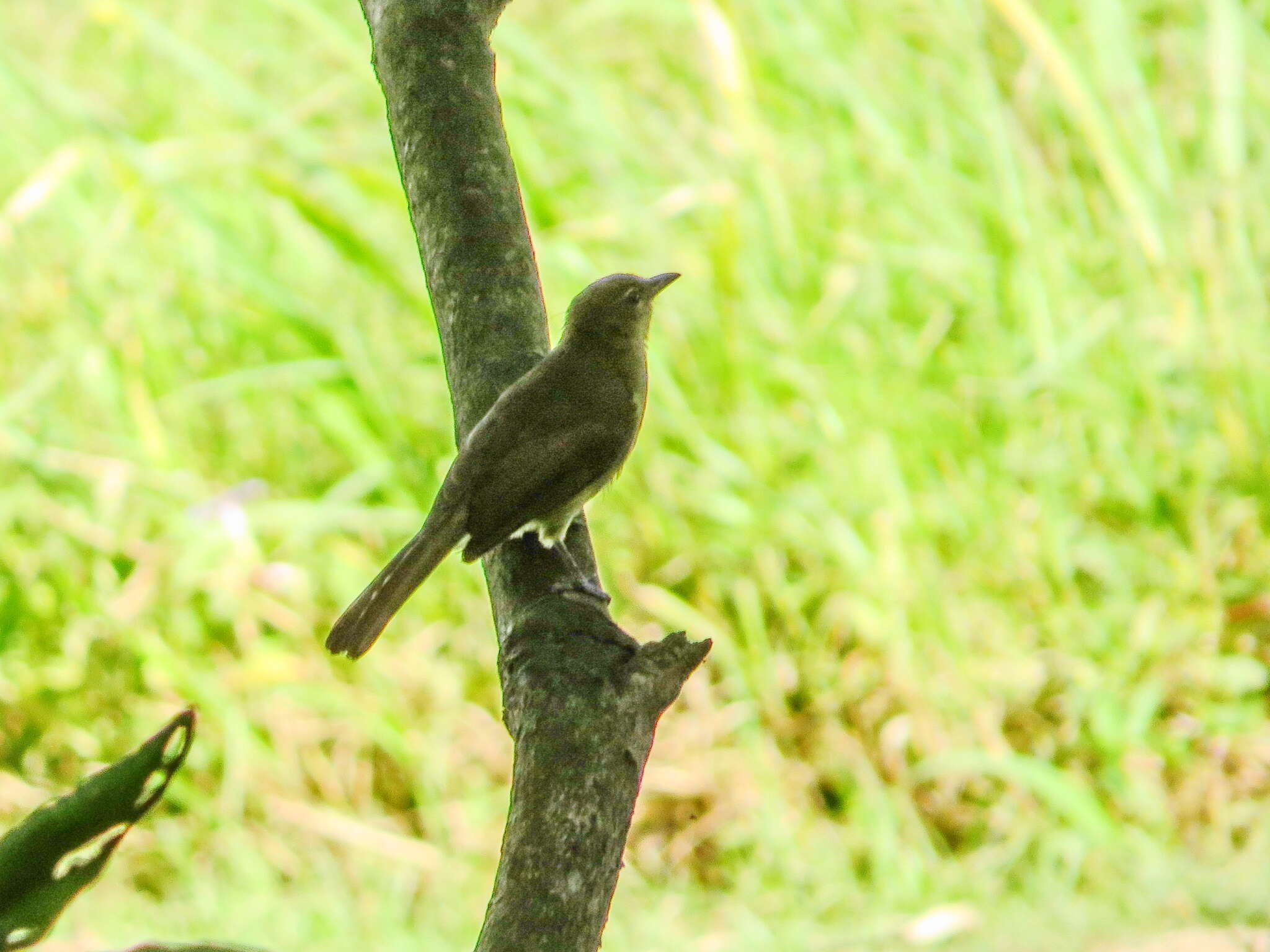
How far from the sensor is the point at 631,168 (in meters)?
4.25

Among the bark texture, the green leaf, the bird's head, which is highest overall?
the bird's head

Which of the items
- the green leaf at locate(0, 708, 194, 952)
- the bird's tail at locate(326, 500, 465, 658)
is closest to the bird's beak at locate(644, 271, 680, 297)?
the bird's tail at locate(326, 500, 465, 658)

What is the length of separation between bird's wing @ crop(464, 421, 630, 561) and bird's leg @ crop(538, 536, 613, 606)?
91mm

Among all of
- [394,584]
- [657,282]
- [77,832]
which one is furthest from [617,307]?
[77,832]

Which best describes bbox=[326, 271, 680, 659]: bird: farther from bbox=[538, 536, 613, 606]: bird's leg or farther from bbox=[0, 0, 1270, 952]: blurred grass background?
bbox=[0, 0, 1270, 952]: blurred grass background

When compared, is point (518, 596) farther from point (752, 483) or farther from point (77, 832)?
point (752, 483)

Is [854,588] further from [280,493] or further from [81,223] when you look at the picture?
[81,223]

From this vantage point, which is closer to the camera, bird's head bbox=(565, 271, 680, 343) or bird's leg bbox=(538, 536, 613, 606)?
bird's leg bbox=(538, 536, 613, 606)

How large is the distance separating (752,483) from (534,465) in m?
1.52

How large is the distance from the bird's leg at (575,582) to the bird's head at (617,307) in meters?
0.74

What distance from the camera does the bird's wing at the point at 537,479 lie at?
220 cm

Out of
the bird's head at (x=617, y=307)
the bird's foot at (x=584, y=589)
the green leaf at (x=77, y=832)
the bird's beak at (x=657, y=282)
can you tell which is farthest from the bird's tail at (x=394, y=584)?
the green leaf at (x=77, y=832)

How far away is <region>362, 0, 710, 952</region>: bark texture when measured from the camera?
1166mm

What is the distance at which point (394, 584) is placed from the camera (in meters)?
2.27
